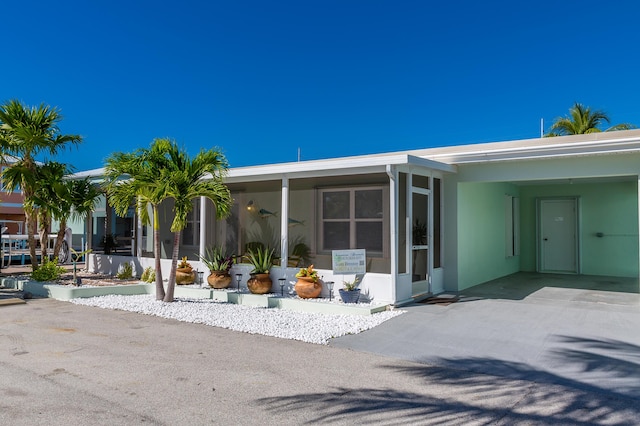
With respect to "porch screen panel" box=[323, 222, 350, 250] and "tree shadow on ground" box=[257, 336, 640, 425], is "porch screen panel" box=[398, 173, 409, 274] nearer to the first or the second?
"porch screen panel" box=[323, 222, 350, 250]

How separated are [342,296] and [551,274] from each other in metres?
7.49

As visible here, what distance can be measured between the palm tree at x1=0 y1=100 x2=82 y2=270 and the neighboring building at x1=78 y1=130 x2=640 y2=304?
2.66 metres

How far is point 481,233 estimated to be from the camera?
34.3 ft

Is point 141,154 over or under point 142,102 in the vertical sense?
under

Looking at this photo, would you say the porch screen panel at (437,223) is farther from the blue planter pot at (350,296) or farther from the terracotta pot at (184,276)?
the terracotta pot at (184,276)

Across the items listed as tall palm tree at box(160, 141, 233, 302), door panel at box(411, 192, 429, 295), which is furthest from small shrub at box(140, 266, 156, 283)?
door panel at box(411, 192, 429, 295)

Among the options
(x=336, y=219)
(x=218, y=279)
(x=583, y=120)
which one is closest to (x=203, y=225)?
(x=218, y=279)

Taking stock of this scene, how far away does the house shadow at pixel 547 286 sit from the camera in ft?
29.1

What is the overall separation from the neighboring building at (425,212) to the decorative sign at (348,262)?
0.21 meters

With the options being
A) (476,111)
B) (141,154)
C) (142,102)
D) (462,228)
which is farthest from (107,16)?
(476,111)

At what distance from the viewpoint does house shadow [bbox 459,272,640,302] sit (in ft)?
29.1

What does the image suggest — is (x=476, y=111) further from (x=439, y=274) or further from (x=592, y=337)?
(x=592, y=337)

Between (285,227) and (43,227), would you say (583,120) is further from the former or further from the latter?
(43,227)

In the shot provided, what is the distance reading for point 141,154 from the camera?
8.06m
